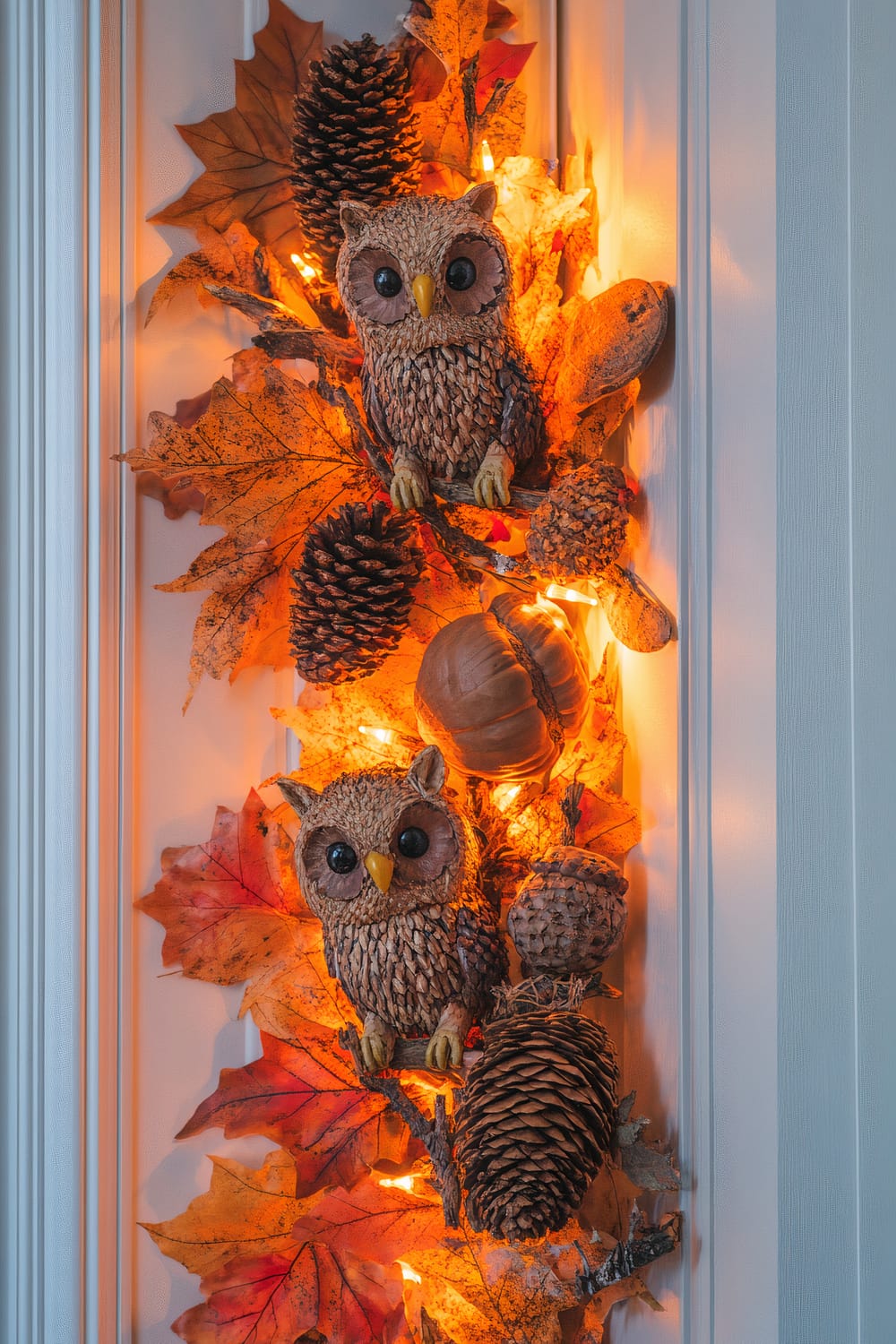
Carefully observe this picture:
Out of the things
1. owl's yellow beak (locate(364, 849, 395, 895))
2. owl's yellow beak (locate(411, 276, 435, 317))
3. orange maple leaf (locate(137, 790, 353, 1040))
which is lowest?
orange maple leaf (locate(137, 790, 353, 1040))

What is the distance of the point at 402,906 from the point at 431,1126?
143 millimetres

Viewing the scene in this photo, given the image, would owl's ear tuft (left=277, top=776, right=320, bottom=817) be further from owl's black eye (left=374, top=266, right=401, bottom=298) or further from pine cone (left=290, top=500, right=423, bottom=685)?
owl's black eye (left=374, top=266, right=401, bottom=298)

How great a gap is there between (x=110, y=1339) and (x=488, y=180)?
0.86 m

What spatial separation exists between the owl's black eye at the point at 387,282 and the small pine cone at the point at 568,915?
0.35m

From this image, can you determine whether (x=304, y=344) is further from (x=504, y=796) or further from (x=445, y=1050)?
(x=445, y=1050)

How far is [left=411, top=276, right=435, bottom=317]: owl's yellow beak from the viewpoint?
57cm

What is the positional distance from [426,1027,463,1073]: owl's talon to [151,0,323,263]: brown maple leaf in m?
0.55

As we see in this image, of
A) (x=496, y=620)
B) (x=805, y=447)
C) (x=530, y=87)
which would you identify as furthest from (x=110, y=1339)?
(x=530, y=87)

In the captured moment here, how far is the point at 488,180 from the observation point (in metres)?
0.71

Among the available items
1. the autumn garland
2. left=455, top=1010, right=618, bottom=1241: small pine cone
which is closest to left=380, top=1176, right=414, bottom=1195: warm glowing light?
the autumn garland

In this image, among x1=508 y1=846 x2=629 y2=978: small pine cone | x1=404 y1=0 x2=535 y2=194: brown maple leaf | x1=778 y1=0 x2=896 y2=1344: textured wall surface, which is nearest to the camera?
x1=778 y1=0 x2=896 y2=1344: textured wall surface

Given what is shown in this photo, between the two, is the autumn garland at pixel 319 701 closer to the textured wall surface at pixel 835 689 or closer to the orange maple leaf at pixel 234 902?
the orange maple leaf at pixel 234 902

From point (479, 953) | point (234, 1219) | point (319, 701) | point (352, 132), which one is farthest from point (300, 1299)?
point (352, 132)

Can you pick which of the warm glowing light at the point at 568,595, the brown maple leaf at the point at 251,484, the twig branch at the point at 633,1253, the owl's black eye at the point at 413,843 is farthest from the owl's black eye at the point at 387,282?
the twig branch at the point at 633,1253
